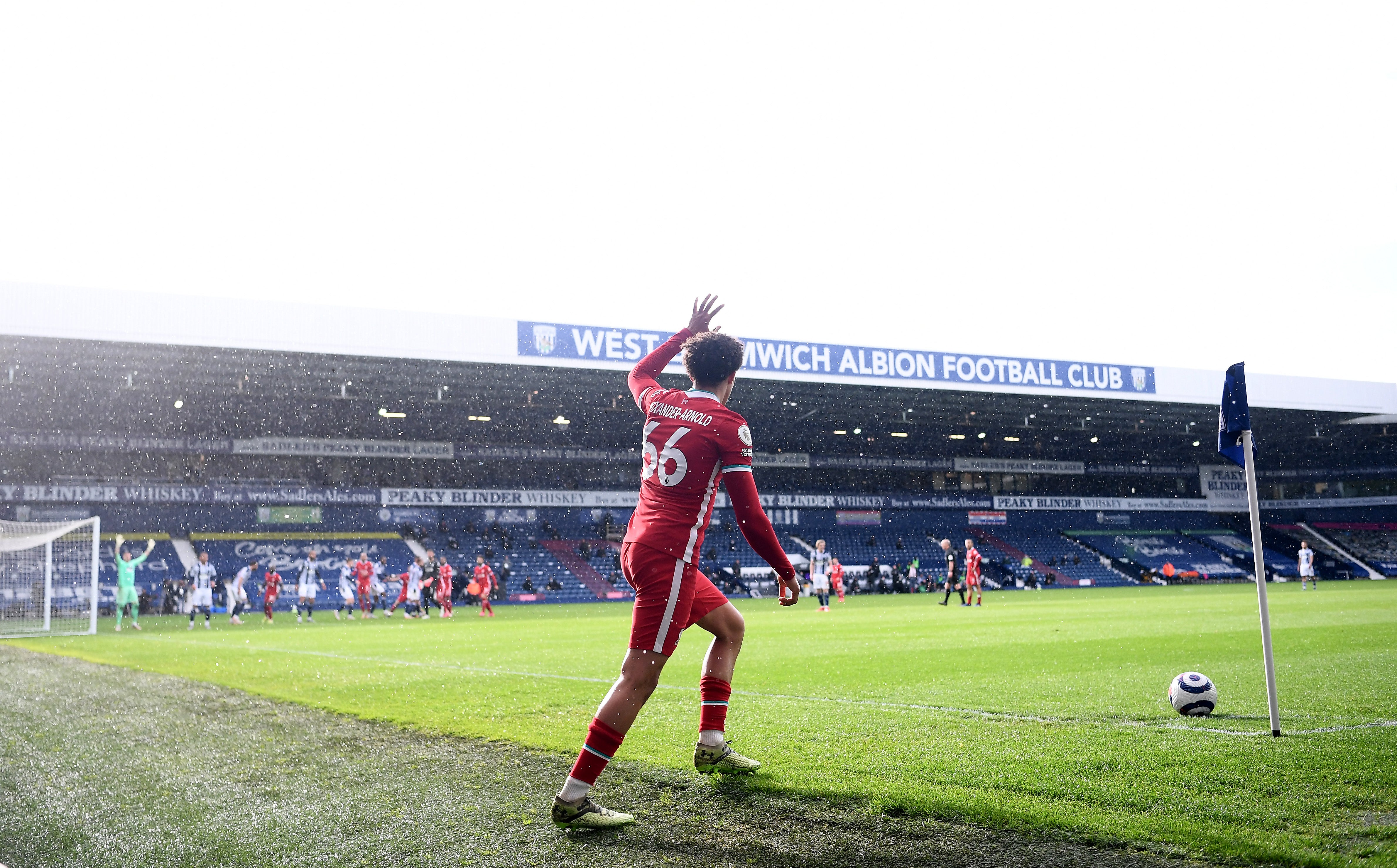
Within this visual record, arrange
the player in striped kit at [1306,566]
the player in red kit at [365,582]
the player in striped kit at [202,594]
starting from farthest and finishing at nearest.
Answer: the player in striped kit at [1306,566] → the player in red kit at [365,582] → the player in striped kit at [202,594]

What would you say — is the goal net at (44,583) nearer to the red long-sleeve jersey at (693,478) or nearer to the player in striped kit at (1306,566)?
the red long-sleeve jersey at (693,478)

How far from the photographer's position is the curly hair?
4535 mm

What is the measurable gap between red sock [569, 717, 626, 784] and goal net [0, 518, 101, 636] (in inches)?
762

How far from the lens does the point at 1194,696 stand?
6234 millimetres

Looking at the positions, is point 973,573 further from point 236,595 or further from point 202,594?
point 202,594

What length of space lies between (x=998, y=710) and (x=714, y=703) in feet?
8.75

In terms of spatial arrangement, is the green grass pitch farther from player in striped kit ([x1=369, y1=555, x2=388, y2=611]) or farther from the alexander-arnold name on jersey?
player in striped kit ([x1=369, y1=555, x2=388, y2=611])

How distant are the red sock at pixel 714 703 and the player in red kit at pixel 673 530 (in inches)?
16.5

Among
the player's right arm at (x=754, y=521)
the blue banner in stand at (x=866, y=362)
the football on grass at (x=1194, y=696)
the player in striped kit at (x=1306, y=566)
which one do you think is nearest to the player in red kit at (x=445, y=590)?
the blue banner in stand at (x=866, y=362)

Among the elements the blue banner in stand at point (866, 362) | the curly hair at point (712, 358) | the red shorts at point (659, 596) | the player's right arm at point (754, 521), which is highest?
the blue banner in stand at point (866, 362)

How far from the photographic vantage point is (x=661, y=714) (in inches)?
276

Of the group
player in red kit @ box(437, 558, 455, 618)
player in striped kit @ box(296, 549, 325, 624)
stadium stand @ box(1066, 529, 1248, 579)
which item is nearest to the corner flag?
player in red kit @ box(437, 558, 455, 618)

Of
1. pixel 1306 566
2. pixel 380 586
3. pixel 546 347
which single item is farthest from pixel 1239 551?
pixel 380 586

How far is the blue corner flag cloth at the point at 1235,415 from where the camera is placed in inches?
217
